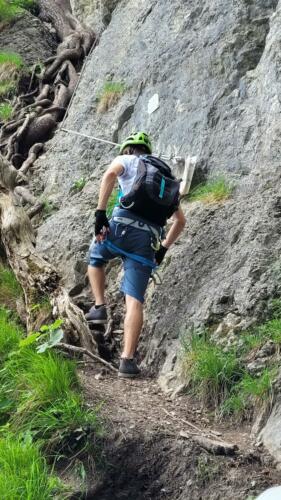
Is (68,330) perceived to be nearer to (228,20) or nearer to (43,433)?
(43,433)

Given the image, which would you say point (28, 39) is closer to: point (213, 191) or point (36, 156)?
point (36, 156)

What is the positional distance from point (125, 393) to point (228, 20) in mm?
4899

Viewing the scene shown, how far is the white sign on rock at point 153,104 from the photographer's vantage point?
30.3ft

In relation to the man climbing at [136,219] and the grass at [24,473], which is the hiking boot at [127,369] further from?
the grass at [24,473]

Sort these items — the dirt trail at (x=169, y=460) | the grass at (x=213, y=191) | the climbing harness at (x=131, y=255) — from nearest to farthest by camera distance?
1. the dirt trail at (x=169, y=460)
2. the climbing harness at (x=131, y=255)
3. the grass at (x=213, y=191)

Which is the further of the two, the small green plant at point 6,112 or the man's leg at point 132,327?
the small green plant at point 6,112

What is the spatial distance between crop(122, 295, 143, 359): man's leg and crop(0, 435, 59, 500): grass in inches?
57.0

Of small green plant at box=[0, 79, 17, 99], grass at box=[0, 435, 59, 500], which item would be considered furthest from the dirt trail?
small green plant at box=[0, 79, 17, 99]

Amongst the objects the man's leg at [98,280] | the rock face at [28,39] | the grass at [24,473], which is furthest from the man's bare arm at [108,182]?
the rock face at [28,39]

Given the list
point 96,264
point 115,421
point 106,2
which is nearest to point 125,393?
point 115,421

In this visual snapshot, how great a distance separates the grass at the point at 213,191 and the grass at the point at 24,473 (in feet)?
11.1

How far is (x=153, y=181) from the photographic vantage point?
645 cm

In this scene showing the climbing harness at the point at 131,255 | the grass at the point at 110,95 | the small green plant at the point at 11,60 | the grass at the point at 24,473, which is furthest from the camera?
the small green plant at the point at 11,60

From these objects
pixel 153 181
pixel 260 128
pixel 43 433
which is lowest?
pixel 43 433
